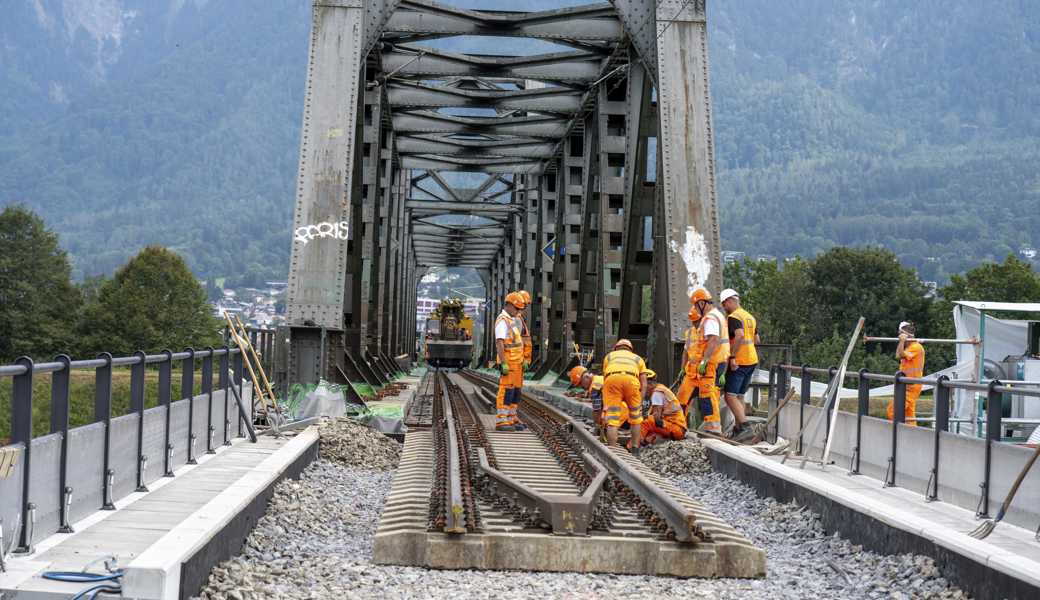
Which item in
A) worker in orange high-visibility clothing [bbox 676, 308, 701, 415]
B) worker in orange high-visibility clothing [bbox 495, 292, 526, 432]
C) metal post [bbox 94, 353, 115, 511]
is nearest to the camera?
metal post [bbox 94, 353, 115, 511]

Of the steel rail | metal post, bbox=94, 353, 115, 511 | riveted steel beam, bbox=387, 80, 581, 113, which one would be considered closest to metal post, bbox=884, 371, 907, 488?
the steel rail

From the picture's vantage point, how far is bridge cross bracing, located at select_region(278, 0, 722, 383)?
52.2 ft

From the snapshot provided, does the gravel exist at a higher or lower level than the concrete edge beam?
lower

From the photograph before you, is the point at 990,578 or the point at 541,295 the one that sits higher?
the point at 541,295

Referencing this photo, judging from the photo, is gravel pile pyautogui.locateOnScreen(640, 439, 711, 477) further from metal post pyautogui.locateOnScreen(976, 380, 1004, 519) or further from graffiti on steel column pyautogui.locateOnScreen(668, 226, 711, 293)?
metal post pyautogui.locateOnScreen(976, 380, 1004, 519)

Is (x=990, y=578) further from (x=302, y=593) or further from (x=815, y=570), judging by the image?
(x=302, y=593)

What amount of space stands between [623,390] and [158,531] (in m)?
7.18

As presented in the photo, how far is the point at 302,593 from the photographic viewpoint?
646 cm

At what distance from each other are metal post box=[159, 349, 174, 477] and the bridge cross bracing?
5431 millimetres

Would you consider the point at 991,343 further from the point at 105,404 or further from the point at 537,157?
the point at 537,157

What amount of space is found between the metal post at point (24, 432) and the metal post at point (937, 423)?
6.81 meters

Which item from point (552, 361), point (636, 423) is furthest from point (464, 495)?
point (552, 361)

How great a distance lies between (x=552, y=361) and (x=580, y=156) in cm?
627

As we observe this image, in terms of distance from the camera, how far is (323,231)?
51.9ft
